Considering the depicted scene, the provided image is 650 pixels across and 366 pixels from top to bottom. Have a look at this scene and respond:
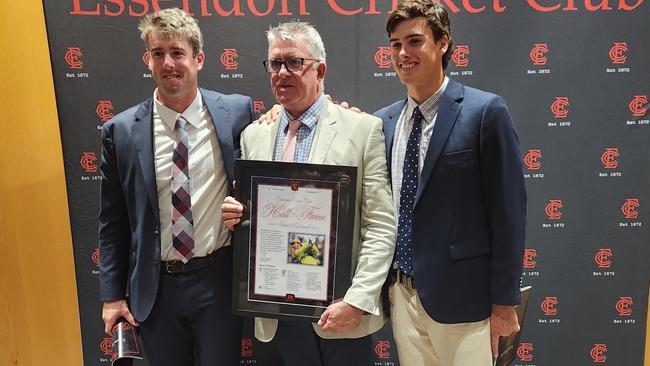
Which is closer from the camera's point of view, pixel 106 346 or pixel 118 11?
pixel 118 11

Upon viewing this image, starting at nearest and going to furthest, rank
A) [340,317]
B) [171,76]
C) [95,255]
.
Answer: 1. [340,317]
2. [171,76]
3. [95,255]

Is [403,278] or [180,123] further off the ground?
[180,123]

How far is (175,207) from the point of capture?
1984 mm

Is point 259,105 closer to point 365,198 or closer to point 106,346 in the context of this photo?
point 365,198

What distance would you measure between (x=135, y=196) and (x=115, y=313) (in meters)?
0.55

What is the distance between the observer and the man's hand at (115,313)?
2096 millimetres

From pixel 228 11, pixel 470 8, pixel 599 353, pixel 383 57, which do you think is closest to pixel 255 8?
pixel 228 11

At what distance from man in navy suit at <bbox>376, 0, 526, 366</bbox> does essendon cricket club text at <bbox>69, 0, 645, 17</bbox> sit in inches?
38.1

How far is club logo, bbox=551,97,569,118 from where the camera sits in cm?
276

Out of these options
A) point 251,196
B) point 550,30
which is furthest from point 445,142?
point 550,30

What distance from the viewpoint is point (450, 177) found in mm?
1753

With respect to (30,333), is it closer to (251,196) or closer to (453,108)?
(251,196)

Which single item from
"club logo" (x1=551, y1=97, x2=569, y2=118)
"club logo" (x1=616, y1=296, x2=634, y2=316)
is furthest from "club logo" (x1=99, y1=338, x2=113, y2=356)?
"club logo" (x1=616, y1=296, x2=634, y2=316)

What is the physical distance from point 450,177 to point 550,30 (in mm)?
1533
